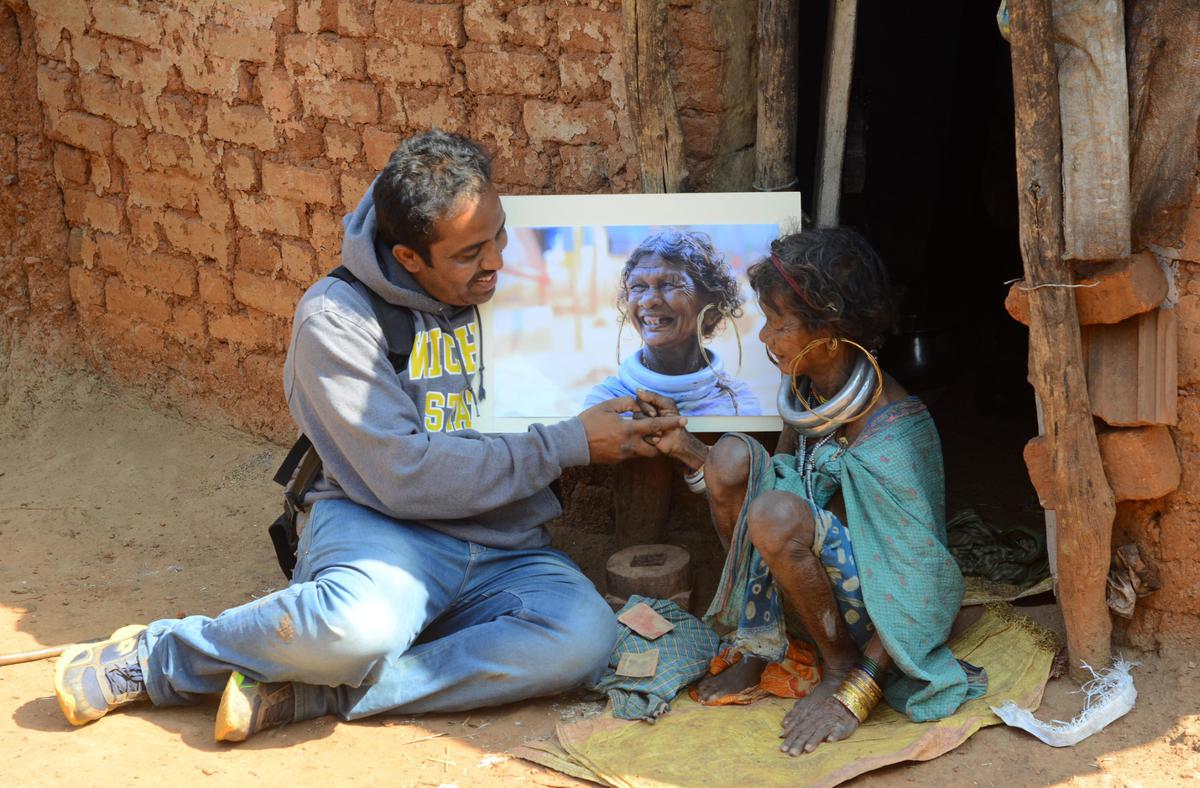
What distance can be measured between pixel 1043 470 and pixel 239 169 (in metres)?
3.02

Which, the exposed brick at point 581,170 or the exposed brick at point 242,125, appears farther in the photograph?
the exposed brick at point 242,125

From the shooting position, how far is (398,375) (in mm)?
3266

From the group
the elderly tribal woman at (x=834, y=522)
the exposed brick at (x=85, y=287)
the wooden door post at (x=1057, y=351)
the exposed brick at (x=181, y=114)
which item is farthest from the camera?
the exposed brick at (x=85, y=287)

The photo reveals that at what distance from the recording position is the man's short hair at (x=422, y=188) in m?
3.16

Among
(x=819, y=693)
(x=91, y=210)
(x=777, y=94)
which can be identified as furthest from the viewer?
(x=91, y=210)

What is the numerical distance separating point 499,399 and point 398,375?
0.30 metres

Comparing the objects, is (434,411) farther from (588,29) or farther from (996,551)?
(996,551)

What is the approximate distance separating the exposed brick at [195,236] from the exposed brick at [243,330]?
0.74ft

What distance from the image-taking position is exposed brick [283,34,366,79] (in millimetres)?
4113

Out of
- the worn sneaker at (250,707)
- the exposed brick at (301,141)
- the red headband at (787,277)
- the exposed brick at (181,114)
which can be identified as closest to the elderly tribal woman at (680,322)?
the red headband at (787,277)

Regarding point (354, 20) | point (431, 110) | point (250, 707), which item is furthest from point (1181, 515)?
point (354, 20)

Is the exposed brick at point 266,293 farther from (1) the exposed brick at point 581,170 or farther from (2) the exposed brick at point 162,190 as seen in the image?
(1) the exposed brick at point 581,170

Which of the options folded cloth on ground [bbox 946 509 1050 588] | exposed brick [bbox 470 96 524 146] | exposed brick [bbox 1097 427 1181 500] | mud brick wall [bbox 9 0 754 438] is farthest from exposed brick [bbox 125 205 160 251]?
exposed brick [bbox 1097 427 1181 500]

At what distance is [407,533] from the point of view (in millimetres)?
3195
